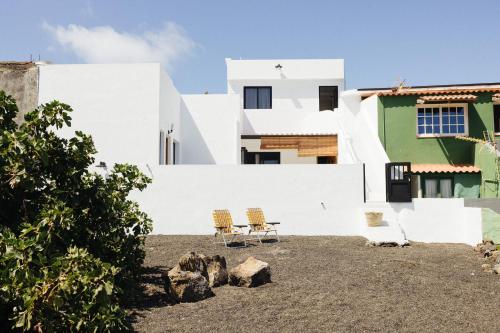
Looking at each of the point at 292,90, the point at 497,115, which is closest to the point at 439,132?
the point at 497,115

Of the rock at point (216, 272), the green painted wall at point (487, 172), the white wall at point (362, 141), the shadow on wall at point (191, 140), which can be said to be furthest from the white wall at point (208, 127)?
the rock at point (216, 272)

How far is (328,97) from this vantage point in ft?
94.1

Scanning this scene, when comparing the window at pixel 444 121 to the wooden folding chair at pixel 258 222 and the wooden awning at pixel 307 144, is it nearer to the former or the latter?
the wooden awning at pixel 307 144

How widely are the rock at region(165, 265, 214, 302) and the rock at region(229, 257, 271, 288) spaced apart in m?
1.02

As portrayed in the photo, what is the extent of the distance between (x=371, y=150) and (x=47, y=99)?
15980 millimetres

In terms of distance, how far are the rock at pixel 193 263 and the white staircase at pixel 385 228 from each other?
7.92 meters

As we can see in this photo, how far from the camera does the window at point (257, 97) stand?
93.4 feet

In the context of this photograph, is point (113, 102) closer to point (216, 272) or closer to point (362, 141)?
point (216, 272)

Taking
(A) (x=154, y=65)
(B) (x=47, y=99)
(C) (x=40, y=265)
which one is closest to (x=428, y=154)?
(A) (x=154, y=65)

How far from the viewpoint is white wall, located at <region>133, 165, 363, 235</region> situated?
17.4 m

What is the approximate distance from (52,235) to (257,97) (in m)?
23.5

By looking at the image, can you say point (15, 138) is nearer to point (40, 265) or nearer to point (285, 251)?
point (40, 265)

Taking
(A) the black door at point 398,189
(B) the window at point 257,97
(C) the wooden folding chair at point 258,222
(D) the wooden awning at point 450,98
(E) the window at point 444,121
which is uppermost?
(B) the window at point 257,97

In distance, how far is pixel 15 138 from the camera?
6.14m
